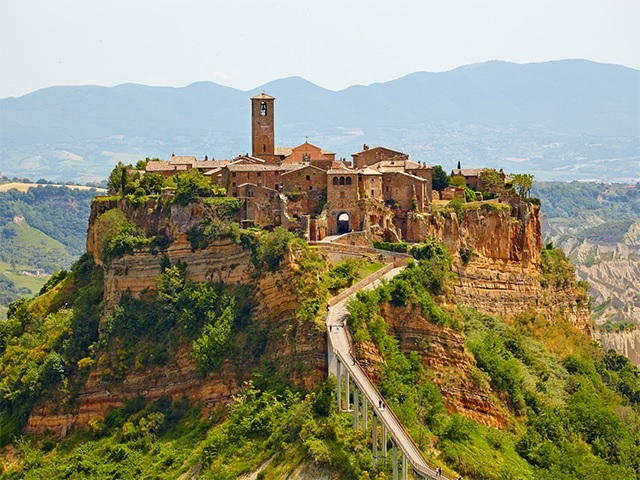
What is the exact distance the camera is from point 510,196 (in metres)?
65.3

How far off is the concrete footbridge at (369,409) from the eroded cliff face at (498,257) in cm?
1158

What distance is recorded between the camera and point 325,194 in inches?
2404

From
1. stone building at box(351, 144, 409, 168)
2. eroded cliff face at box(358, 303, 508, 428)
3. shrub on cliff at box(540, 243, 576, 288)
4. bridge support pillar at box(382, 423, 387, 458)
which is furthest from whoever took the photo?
stone building at box(351, 144, 409, 168)

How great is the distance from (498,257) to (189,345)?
18.0 meters

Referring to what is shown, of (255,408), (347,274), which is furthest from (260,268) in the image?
(255,408)

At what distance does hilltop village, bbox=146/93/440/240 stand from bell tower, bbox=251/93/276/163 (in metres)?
3.84

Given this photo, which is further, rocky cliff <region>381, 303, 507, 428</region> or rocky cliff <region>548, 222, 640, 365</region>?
rocky cliff <region>548, 222, 640, 365</region>

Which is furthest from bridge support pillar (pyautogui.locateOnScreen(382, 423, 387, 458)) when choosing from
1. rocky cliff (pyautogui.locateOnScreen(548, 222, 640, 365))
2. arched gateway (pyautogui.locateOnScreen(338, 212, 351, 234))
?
rocky cliff (pyautogui.locateOnScreen(548, 222, 640, 365))

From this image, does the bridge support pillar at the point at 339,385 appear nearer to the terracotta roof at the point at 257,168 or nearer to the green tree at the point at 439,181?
the terracotta roof at the point at 257,168

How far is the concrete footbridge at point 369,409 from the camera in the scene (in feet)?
131

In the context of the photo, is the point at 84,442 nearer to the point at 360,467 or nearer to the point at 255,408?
the point at 255,408

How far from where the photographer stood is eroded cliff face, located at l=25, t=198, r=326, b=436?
5041 centimetres

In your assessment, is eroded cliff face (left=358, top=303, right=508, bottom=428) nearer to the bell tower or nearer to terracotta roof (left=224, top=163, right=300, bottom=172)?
terracotta roof (left=224, top=163, right=300, bottom=172)

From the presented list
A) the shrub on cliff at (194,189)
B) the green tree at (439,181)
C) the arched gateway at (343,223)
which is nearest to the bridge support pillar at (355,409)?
the arched gateway at (343,223)
